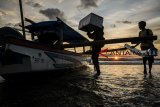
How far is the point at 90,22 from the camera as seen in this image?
28.6ft

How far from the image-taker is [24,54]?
716 centimetres

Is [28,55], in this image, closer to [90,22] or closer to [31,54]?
[31,54]

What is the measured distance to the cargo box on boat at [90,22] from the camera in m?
8.80

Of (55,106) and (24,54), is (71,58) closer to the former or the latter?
(24,54)

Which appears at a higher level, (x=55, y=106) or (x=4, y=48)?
(x=4, y=48)

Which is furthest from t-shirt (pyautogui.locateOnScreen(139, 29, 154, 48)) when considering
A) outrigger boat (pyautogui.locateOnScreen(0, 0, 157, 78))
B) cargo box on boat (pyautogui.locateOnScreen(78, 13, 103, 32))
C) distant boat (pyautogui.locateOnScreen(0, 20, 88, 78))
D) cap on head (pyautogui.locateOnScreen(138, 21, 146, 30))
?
distant boat (pyautogui.locateOnScreen(0, 20, 88, 78))

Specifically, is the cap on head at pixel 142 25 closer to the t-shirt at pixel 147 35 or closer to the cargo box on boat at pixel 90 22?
the t-shirt at pixel 147 35

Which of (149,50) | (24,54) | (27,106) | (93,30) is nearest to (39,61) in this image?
(24,54)

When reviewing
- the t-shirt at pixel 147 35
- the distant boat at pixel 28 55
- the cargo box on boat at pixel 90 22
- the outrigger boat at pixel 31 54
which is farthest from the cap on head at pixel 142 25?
the distant boat at pixel 28 55

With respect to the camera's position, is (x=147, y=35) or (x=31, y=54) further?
(x=147, y=35)

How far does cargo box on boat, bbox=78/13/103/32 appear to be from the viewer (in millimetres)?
8797

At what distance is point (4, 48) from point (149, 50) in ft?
19.6

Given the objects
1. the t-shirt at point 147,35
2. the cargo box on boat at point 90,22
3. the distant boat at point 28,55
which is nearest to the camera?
the distant boat at point 28,55

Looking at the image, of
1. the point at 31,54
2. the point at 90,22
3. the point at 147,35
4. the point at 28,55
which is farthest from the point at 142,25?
the point at 28,55
